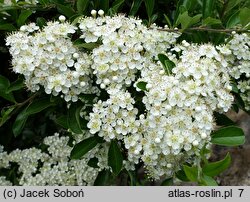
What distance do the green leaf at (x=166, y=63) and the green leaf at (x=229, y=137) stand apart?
1.15ft

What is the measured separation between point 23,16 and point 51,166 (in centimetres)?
99

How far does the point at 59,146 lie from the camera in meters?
2.97

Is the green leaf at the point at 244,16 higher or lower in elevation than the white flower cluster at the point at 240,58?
higher

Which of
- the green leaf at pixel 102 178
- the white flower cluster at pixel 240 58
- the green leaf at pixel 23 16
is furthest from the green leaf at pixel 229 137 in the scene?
the green leaf at pixel 23 16

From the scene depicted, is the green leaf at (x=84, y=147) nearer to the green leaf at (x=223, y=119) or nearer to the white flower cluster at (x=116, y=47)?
the white flower cluster at (x=116, y=47)

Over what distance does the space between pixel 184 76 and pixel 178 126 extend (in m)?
0.24

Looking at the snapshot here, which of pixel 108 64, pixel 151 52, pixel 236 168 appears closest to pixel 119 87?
pixel 108 64

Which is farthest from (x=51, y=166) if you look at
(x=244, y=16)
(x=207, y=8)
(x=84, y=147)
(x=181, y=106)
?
(x=244, y=16)

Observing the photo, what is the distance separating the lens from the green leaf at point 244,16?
2.26m

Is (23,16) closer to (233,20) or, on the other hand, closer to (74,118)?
(74,118)

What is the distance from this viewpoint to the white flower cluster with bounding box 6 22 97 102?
7.33 feet

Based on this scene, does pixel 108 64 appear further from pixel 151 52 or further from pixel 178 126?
pixel 178 126

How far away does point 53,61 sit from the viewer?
225cm

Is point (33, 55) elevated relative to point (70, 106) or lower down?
elevated
